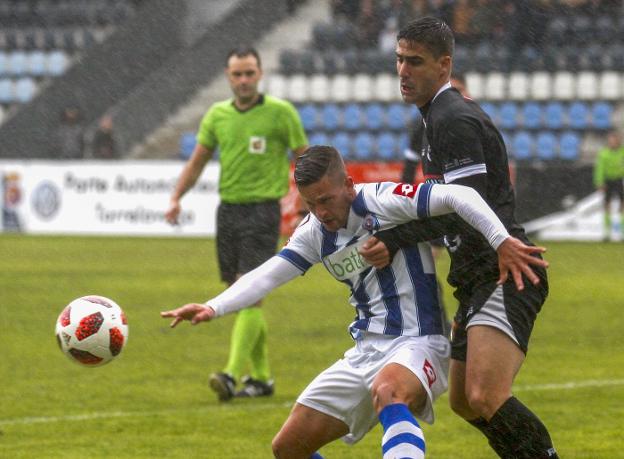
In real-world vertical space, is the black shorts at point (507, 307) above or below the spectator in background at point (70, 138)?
above

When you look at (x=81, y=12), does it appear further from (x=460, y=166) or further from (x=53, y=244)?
(x=460, y=166)

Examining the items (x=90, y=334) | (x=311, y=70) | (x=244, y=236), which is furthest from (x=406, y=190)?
(x=311, y=70)

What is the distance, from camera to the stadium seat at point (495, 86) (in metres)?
27.2

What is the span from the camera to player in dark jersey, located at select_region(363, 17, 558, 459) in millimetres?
4973

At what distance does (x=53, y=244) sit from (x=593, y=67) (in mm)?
11408

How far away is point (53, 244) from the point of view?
2331cm

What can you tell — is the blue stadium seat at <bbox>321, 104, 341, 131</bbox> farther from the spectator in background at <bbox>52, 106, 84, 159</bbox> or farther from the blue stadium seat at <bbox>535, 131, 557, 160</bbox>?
the spectator in background at <bbox>52, 106, 84, 159</bbox>

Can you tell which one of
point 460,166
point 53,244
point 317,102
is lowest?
point 53,244

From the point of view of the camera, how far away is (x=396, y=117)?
28.4 metres

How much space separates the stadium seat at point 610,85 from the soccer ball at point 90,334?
22392 mm

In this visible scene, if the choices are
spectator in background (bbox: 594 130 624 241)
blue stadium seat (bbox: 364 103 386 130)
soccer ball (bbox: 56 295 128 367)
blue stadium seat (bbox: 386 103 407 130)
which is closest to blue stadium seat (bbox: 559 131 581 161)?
spectator in background (bbox: 594 130 624 241)

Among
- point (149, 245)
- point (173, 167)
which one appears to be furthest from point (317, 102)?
point (149, 245)

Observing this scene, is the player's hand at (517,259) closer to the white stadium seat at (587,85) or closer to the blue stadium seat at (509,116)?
the blue stadium seat at (509,116)

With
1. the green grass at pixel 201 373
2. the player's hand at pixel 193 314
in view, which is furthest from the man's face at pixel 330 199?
the green grass at pixel 201 373
